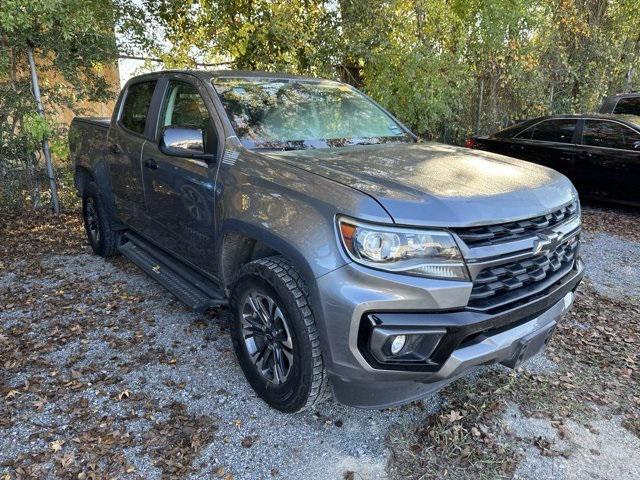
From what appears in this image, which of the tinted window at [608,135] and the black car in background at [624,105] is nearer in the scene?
the tinted window at [608,135]

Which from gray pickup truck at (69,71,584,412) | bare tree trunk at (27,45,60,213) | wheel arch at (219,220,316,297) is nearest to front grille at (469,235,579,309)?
gray pickup truck at (69,71,584,412)

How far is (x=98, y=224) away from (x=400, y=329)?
4.02 metres

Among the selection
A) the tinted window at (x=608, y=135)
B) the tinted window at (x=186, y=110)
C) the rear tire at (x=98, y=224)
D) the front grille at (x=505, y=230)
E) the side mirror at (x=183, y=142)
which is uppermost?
the tinted window at (x=186, y=110)

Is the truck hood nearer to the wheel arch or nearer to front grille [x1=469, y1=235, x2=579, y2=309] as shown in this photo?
front grille [x1=469, y1=235, x2=579, y2=309]

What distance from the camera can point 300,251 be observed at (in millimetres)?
2236

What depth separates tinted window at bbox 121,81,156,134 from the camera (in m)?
3.92

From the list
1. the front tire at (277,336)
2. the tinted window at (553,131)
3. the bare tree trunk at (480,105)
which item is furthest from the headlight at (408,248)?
the bare tree trunk at (480,105)

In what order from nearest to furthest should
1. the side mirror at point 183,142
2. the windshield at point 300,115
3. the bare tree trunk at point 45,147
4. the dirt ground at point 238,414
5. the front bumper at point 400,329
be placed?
the front bumper at point 400,329, the dirt ground at point 238,414, the side mirror at point 183,142, the windshield at point 300,115, the bare tree trunk at point 45,147

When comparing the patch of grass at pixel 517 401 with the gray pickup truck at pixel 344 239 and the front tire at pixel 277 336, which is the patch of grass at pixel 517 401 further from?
the front tire at pixel 277 336

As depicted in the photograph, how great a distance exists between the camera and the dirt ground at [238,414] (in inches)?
93.2

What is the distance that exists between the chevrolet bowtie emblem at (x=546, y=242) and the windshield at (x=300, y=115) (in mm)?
1427

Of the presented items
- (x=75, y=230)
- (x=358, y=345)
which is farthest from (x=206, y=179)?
(x=75, y=230)

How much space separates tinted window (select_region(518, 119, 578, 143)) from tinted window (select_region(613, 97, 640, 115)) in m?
1.64

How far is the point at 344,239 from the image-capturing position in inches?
83.0
